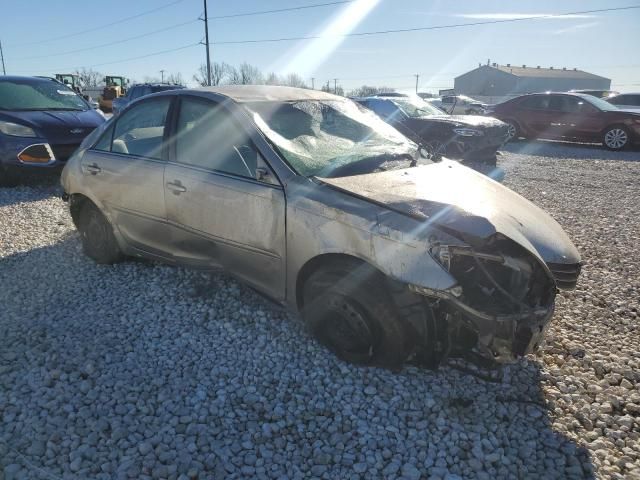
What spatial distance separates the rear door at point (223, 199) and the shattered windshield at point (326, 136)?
0.20 metres

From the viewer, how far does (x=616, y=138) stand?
40.2ft

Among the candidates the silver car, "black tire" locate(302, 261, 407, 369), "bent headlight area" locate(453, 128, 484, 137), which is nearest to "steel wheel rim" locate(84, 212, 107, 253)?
the silver car

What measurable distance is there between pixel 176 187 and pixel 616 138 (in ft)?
42.3

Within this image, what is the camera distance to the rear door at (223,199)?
Result: 117 inches

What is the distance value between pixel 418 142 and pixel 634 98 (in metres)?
16.2

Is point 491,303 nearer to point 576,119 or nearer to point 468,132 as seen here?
point 468,132

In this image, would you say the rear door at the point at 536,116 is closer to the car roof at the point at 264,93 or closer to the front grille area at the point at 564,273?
the car roof at the point at 264,93

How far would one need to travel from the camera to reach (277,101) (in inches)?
137

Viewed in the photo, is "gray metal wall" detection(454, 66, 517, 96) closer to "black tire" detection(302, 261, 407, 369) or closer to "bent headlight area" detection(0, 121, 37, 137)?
"bent headlight area" detection(0, 121, 37, 137)

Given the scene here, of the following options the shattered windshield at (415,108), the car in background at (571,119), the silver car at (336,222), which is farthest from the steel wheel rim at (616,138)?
the silver car at (336,222)

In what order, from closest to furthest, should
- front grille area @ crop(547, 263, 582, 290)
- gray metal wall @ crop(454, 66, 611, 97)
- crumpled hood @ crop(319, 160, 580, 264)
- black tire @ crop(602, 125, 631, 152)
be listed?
crumpled hood @ crop(319, 160, 580, 264), front grille area @ crop(547, 263, 582, 290), black tire @ crop(602, 125, 631, 152), gray metal wall @ crop(454, 66, 611, 97)

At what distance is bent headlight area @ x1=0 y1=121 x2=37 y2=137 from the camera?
21.9 feet

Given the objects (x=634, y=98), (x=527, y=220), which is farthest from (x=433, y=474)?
(x=634, y=98)

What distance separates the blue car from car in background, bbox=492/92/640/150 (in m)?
10.2
